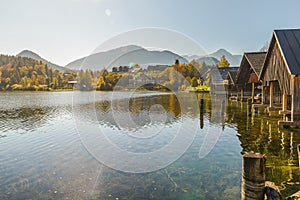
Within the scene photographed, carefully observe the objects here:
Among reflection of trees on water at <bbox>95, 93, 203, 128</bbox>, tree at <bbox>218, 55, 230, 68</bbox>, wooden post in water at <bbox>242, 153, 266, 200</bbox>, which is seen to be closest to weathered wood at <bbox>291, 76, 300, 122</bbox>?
reflection of trees on water at <bbox>95, 93, 203, 128</bbox>

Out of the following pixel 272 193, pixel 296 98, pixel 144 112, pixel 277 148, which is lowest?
pixel 277 148

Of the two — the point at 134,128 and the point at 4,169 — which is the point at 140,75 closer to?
the point at 134,128

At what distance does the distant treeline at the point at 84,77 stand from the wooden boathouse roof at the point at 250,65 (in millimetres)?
24251

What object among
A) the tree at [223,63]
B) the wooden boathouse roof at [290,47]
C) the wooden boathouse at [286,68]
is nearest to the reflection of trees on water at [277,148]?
the wooden boathouse at [286,68]

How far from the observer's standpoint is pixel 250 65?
28812 millimetres

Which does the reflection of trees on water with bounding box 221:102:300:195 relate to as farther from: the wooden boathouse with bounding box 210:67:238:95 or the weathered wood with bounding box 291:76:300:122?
the wooden boathouse with bounding box 210:67:238:95

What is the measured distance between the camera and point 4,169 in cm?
951

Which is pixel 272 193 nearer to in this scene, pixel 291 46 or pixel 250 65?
pixel 291 46

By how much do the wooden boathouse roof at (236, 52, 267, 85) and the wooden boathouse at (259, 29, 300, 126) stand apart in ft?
23.1

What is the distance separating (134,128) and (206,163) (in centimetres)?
966

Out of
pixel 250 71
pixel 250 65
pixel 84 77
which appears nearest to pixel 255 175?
pixel 250 65

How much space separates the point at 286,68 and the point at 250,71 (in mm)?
19814

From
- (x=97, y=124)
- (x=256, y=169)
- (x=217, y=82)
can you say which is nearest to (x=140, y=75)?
(x=217, y=82)

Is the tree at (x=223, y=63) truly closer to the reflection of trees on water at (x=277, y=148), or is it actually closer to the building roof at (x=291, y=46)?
the building roof at (x=291, y=46)
